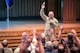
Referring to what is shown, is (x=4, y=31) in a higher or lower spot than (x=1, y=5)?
lower

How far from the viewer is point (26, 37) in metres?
3.24

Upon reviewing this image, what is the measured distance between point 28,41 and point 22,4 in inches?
365

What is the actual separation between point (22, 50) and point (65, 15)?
286 inches

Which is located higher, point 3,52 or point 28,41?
point 28,41

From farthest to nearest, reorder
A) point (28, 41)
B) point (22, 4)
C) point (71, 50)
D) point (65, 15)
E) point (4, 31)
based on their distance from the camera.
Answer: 1. point (22, 4)
2. point (65, 15)
3. point (4, 31)
4. point (71, 50)
5. point (28, 41)

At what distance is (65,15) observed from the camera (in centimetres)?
1029

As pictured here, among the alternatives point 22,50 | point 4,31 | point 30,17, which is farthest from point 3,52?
point 30,17

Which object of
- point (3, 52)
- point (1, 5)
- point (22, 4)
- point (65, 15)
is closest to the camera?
point (3, 52)

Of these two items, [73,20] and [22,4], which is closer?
[73,20]

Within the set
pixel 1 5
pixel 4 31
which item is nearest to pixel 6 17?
pixel 1 5

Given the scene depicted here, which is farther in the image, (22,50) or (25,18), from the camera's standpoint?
(25,18)

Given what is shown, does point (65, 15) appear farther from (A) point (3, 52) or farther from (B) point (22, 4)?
(A) point (3, 52)

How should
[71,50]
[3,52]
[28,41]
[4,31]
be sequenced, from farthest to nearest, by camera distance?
[4,31]
[71,50]
[3,52]
[28,41]

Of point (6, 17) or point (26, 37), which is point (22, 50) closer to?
point (26, 37)
